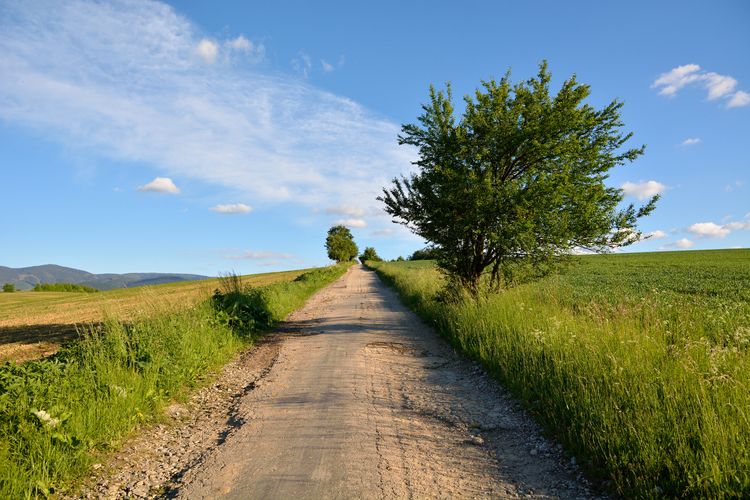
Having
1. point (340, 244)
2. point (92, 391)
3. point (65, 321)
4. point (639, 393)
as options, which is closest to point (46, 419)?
point (92, 391)

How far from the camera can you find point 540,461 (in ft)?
11.6

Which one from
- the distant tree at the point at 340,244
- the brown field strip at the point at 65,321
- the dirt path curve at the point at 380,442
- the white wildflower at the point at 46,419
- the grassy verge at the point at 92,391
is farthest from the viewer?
the distant tree at the point at 340,244

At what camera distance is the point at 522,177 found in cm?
895

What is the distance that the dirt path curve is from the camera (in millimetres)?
3098

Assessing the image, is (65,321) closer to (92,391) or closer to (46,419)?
(92,391)

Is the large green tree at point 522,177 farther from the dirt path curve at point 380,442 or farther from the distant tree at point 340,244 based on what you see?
the distant tree at point 340,244

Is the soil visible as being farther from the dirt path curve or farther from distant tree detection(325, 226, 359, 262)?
distant tree detection(325, 226, 359, 262)

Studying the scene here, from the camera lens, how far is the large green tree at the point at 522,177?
28.4ft

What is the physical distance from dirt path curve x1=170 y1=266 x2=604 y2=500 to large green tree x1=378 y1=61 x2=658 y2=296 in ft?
13.5

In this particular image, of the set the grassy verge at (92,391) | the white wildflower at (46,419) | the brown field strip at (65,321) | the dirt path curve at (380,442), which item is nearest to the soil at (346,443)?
the dirt path curve at (380,442)

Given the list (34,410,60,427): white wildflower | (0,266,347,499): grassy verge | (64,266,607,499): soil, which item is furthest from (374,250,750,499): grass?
(34,410,60,427): white wildflower

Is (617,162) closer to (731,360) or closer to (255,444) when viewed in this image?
(731,360)

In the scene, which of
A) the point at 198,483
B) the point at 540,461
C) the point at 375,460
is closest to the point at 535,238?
the point at 540,461

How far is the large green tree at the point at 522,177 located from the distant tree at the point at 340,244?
278 feet
